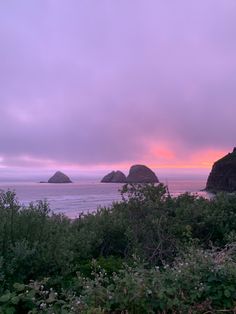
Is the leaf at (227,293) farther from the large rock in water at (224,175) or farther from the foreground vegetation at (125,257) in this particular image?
the large rock in water at (224,175)

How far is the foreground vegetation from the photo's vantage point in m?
3.95

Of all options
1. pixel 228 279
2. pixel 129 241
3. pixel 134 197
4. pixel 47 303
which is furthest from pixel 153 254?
pixel 47 303

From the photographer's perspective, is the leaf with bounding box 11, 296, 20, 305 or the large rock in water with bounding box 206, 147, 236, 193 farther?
the large rock in water with bounding box 206, 147, 236, 193

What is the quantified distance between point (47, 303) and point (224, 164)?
55.1 m

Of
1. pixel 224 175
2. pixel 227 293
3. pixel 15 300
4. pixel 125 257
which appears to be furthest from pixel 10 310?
pixel 224 175

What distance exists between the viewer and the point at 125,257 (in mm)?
7344

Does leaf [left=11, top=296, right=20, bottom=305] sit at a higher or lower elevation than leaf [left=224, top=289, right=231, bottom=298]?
higher

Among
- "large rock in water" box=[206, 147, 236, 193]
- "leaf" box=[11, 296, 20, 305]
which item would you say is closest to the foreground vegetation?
"leaf" box=[11, 296, 20, 305]

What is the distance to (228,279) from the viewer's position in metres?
4.32

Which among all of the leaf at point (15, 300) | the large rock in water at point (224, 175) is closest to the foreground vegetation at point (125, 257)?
the leaf at point (15, 300)

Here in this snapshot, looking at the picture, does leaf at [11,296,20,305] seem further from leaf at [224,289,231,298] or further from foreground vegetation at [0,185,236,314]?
leaf at [224,289,231,298]

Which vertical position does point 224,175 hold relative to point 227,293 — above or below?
above

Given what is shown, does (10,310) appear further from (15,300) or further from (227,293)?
(227,293)

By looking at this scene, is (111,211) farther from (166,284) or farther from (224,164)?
(224,164)
